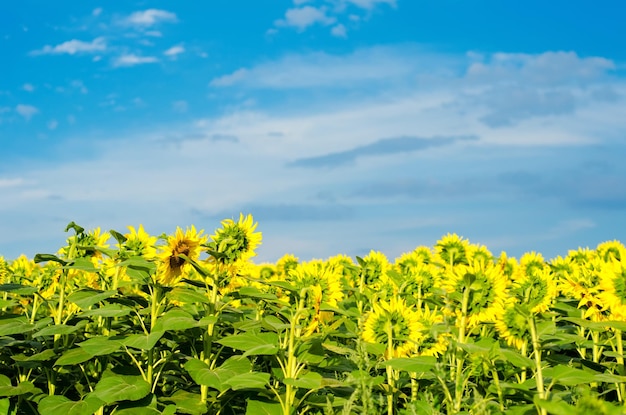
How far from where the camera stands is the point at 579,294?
564cm

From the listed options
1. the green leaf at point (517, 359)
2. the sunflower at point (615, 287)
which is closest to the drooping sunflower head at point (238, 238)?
the green leaf at point (517, 359)

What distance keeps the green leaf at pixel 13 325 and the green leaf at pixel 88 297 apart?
502mm

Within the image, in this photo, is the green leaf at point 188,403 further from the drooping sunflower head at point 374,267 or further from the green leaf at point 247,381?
the drooping sunflower head at point 374,267

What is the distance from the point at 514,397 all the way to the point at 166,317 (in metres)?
2.09

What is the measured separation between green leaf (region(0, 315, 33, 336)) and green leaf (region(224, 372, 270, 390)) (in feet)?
5.68

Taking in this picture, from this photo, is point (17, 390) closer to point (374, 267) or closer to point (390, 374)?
point (390, 374)

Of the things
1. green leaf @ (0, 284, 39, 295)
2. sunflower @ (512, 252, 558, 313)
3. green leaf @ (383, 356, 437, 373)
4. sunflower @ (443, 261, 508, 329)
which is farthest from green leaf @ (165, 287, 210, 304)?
sunflower @ (512, 252, 558, 313)

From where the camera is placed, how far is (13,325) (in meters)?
4.90

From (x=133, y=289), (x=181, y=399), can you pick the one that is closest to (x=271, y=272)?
(x=133, y=289)

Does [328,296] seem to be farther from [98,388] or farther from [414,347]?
[98,388]

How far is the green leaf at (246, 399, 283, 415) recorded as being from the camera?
411 centimetres

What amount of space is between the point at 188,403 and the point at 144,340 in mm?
513

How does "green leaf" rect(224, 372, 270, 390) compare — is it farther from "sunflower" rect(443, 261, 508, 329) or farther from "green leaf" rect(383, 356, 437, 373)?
"sunflower" rect(443, 261, 508, 329)

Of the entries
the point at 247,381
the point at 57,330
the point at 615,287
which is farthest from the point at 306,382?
the point at 615,287
